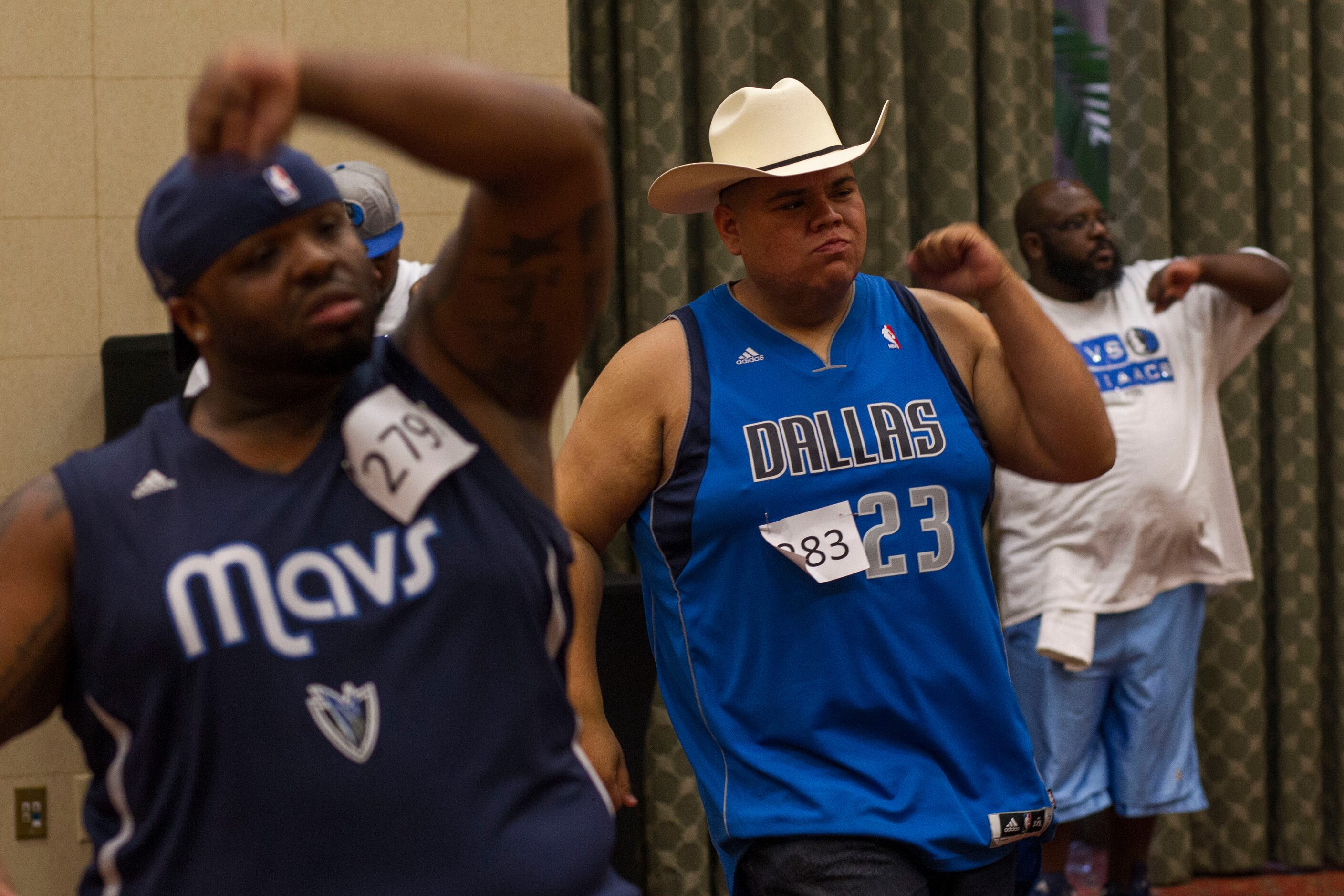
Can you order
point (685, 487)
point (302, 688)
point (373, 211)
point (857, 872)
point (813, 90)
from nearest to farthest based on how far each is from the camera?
1. point (302, 688)
2. point (857, 872)
3. point (685, 487)
4. point (373, 211)
5. point (813, 90)

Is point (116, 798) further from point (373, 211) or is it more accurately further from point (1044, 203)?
point (1044, 203)

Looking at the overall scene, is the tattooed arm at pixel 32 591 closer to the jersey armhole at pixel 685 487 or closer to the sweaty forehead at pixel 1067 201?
the jersey armhole at pixel 685 487

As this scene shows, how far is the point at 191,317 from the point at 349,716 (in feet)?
1.40

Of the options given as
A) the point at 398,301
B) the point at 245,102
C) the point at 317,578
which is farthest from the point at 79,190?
the point at 245,102

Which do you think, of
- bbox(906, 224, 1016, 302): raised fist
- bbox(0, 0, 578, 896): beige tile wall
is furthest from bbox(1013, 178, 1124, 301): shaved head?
bbox(906, 224, 1016, 302): raised fist

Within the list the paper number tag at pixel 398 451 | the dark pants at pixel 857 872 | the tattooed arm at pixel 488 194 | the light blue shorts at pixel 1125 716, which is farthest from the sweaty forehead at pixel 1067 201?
A: the paper number tag at pixel 398 451

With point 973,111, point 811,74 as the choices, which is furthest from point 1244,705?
point 811,74

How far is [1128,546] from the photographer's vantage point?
3.69m

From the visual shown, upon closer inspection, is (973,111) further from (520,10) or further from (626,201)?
(520,10)

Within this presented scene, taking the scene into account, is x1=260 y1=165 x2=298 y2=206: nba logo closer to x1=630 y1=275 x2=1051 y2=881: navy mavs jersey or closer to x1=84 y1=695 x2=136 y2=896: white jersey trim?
x1=84 y1=695 x2=136 y2=896: white jersey trim

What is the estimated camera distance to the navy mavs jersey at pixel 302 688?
4.09 feet

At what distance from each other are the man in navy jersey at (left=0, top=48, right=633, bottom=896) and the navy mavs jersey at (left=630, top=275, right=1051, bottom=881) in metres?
0.77

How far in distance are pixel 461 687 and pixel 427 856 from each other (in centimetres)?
16

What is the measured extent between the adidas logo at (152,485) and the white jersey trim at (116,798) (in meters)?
0.19
